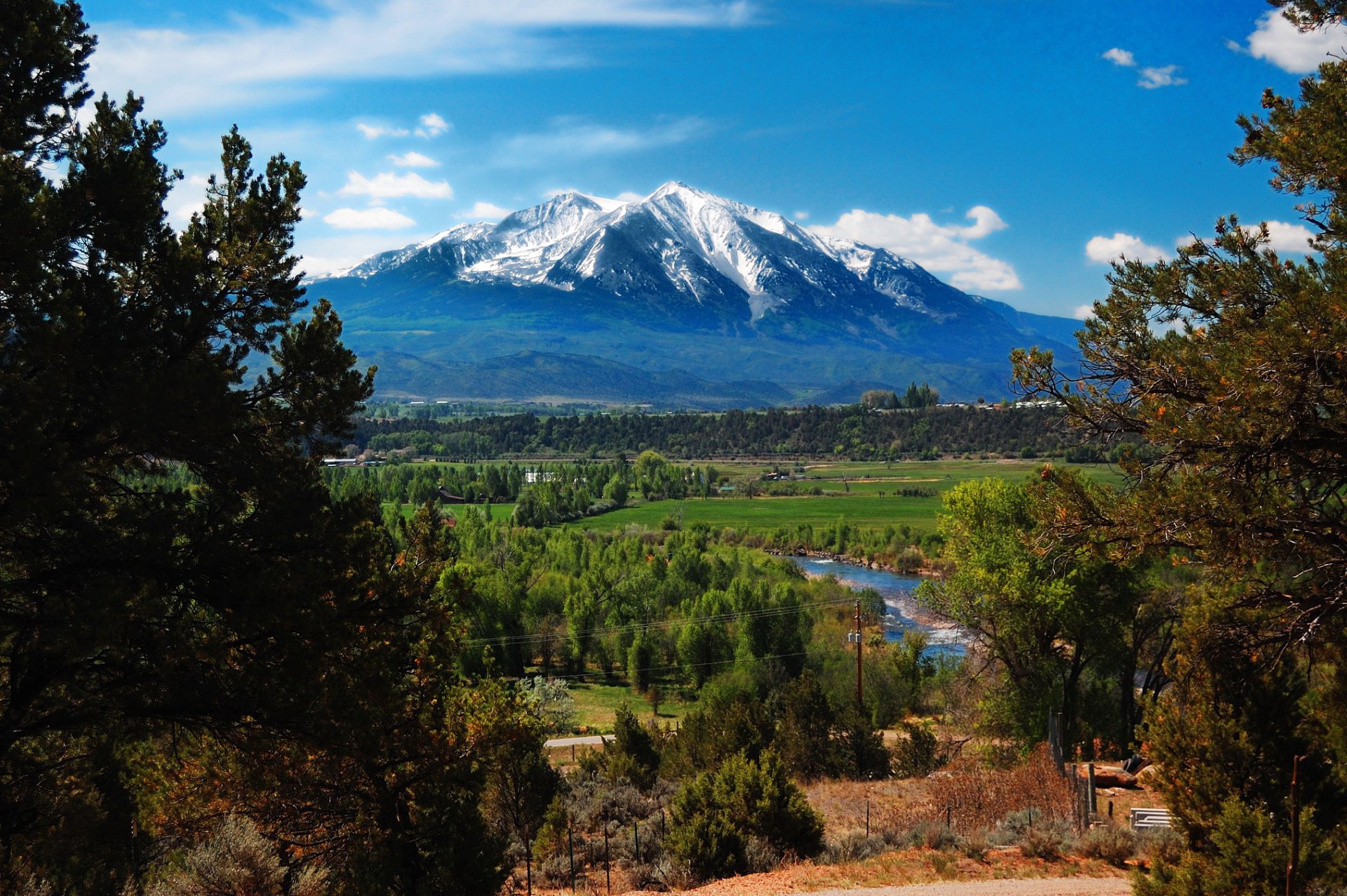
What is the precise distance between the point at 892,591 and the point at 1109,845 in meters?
65.8

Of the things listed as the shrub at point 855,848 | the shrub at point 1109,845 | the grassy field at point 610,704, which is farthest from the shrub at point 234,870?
the grassy field at point 610,704

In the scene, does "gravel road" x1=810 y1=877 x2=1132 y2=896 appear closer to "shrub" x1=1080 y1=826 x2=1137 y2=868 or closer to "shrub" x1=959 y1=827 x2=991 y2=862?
"shrub" x1=1080 y1=826 x2=1137 y2=868

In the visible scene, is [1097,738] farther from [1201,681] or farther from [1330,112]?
[1330,112]

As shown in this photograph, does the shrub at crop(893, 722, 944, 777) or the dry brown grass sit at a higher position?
the dry brown grass

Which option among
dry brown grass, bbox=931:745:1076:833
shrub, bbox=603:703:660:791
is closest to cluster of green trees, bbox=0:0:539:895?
dry brown grass, bbox=931:745:1076:833

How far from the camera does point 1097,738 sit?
93.5 ft

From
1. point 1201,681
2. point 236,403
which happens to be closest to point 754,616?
point 1201,681

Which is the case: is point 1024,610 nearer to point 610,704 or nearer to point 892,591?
point 610,704

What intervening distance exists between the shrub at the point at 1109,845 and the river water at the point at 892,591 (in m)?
32.6

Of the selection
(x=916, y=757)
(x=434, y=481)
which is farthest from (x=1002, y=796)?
(x=434, y=481)

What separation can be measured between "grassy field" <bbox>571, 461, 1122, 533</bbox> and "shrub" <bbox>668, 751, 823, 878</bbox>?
246 ft

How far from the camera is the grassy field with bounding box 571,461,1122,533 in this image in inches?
4311

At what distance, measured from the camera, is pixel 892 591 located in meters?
80.0

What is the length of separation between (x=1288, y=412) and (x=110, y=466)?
11.2 m
